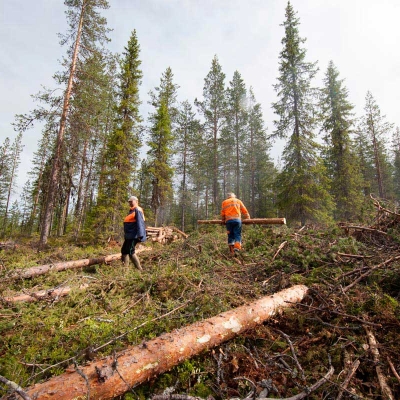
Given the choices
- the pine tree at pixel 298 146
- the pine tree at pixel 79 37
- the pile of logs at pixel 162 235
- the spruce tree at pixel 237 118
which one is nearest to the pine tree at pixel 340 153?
the pine tree at pixel 298 146

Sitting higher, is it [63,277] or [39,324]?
[63,277]

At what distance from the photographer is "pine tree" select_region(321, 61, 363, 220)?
64.5 ft

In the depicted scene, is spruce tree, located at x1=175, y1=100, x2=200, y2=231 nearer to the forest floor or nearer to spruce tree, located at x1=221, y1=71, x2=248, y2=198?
spruce tree, located at x1=221, y1=71, x2=248, y2=198

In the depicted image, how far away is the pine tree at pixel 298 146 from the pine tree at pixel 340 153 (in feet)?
9.93

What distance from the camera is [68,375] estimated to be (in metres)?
1.79

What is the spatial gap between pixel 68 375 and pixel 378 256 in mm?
5284

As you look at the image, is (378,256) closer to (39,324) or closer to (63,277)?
(39,324)

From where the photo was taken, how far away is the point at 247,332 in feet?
10.1

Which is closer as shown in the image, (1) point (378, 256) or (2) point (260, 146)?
(1) point (378, 256)

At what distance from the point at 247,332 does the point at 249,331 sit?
0.12ft

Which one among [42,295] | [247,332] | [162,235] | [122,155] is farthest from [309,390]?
[122,155]

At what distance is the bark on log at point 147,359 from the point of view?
169 centimetres

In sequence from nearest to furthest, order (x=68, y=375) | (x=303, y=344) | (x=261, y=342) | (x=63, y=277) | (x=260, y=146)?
1. (x=68, y=375)
2. (x=303, y=344)
3. (x=261, y=342)
4. (x=63, y=277)
5. (x=260, y=146)

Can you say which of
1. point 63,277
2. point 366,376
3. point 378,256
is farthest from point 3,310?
point 378,256
